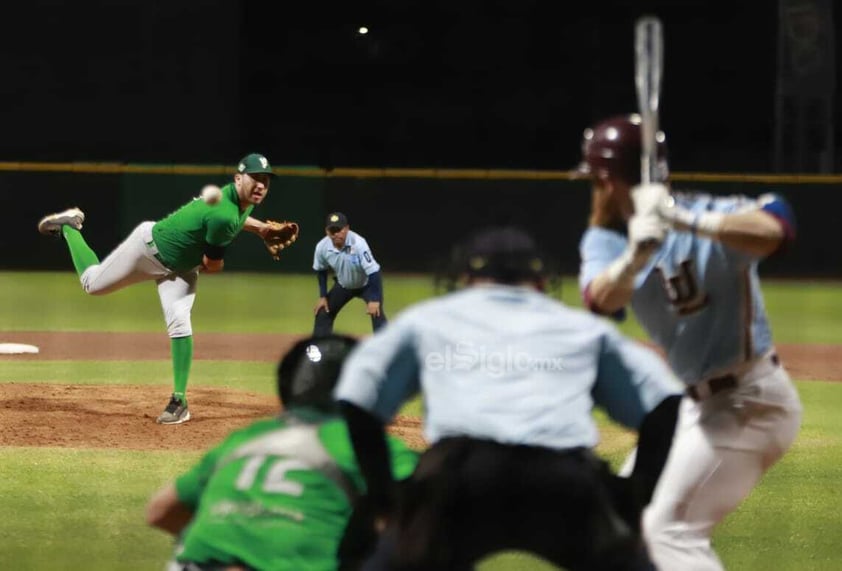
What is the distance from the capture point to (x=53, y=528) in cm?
660

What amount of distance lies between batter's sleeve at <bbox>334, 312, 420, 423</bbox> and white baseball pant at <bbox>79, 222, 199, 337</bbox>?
6751 millimetres

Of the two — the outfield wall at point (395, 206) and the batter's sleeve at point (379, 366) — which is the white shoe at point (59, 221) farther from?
the outfield wall at point (395, 206)

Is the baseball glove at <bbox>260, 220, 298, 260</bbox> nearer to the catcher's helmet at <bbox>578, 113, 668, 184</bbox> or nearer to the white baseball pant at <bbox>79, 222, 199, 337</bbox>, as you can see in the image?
the white baseball pant at <bbox>79, 222, 199, 337</bbox>

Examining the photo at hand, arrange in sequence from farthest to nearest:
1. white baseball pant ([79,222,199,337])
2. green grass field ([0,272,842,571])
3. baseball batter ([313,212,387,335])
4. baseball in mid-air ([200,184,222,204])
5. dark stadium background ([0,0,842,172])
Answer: dark stadium background ([0,0,842,172])
baseball batter ([313,212,387,335])
white baseball pant ([79,222,199,337])
baseball in mid-air ([200,184,222,204])
green grass field ([0,272,842,571])

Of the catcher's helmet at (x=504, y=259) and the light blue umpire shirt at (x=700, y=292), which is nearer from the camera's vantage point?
the catcher's helmet at (x=504, y=259)

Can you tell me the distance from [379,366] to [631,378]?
561 millimetres

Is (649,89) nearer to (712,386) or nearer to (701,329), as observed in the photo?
(701,329)

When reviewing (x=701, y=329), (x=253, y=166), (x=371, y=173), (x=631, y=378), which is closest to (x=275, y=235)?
(x=253, y=166)

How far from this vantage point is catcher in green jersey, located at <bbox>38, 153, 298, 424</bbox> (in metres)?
9.77

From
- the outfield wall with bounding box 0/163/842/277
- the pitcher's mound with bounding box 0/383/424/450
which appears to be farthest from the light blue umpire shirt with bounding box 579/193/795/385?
the outfield wall with bounding box 0/163/842/277

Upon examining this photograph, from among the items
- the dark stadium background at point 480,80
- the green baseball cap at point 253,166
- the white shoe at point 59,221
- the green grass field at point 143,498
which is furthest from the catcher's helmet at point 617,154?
the dark stadium background at point 480,80

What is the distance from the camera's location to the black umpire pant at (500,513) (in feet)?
10.0

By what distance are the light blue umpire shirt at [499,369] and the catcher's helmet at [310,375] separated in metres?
0.21

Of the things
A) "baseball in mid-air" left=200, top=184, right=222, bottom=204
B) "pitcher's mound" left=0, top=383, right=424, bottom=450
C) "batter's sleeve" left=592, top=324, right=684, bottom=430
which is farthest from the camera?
"baseball in mid-air" left=200, top=184, right=222, bottom=204
